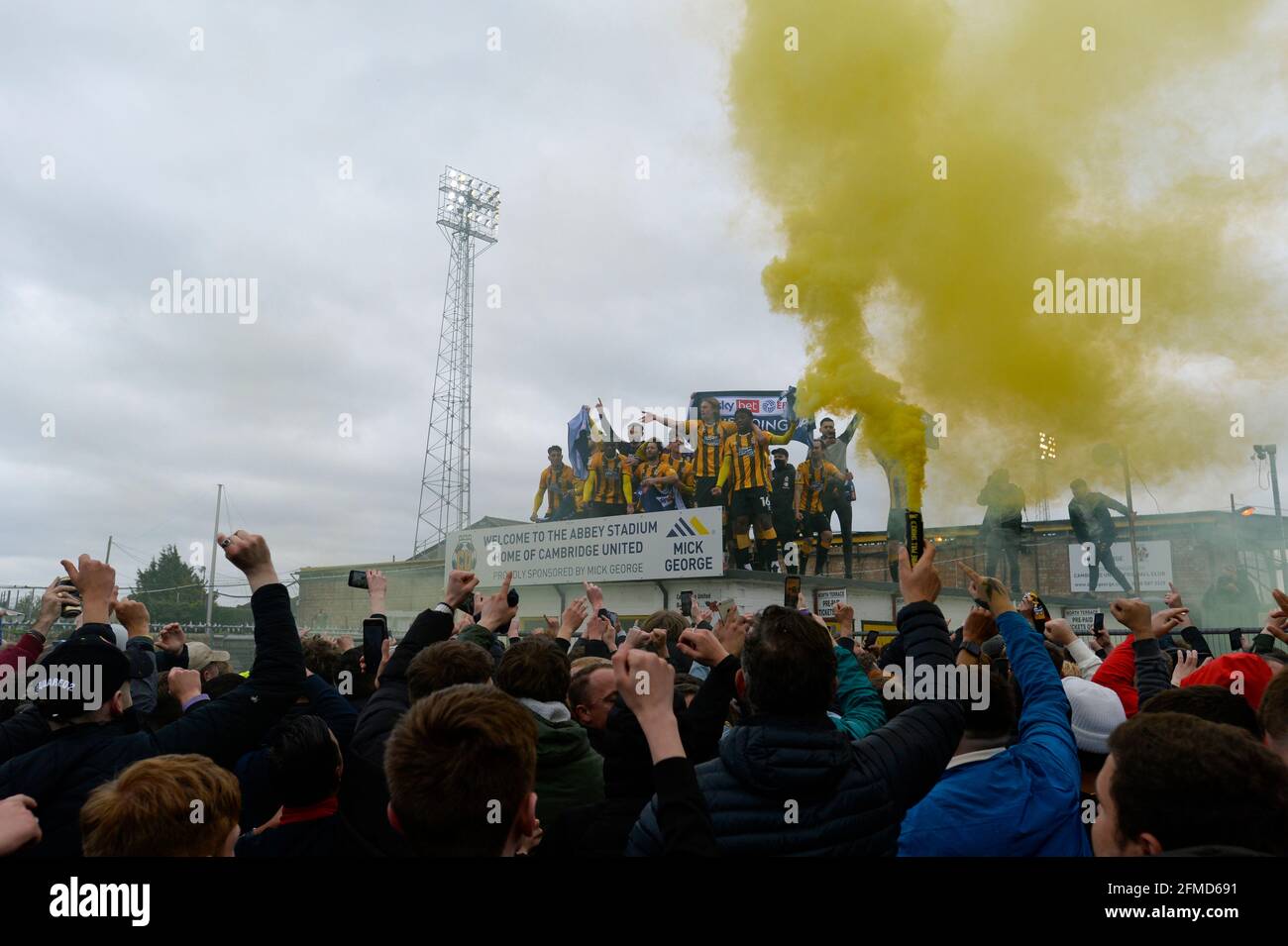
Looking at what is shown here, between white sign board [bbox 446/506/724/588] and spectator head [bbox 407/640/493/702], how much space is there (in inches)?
594

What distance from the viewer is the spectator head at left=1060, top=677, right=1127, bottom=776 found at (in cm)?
317

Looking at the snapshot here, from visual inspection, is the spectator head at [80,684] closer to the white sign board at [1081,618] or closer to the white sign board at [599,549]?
the white sign board at [599,549]

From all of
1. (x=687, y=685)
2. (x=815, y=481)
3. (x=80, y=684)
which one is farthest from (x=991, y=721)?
(x=815, y=481)

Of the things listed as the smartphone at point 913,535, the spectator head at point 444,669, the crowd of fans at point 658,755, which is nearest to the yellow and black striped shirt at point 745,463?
the smartphone at point 913,535

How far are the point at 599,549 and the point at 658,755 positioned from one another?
20666 mm

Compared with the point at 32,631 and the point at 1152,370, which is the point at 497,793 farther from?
the point at 1152,370

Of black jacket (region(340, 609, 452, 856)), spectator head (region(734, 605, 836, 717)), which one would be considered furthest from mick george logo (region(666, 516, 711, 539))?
spectator head (region(734, 605, 836, 717))

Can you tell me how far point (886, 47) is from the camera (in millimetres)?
13695

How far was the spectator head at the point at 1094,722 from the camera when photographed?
10.4 feet

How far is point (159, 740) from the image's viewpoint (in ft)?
9.91

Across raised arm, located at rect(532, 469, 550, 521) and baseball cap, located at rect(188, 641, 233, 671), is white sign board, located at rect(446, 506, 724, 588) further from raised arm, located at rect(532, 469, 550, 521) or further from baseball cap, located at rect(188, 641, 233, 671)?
baseball cap, located at rect(188, 641, 233, 671)

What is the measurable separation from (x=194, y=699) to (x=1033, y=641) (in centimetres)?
343
